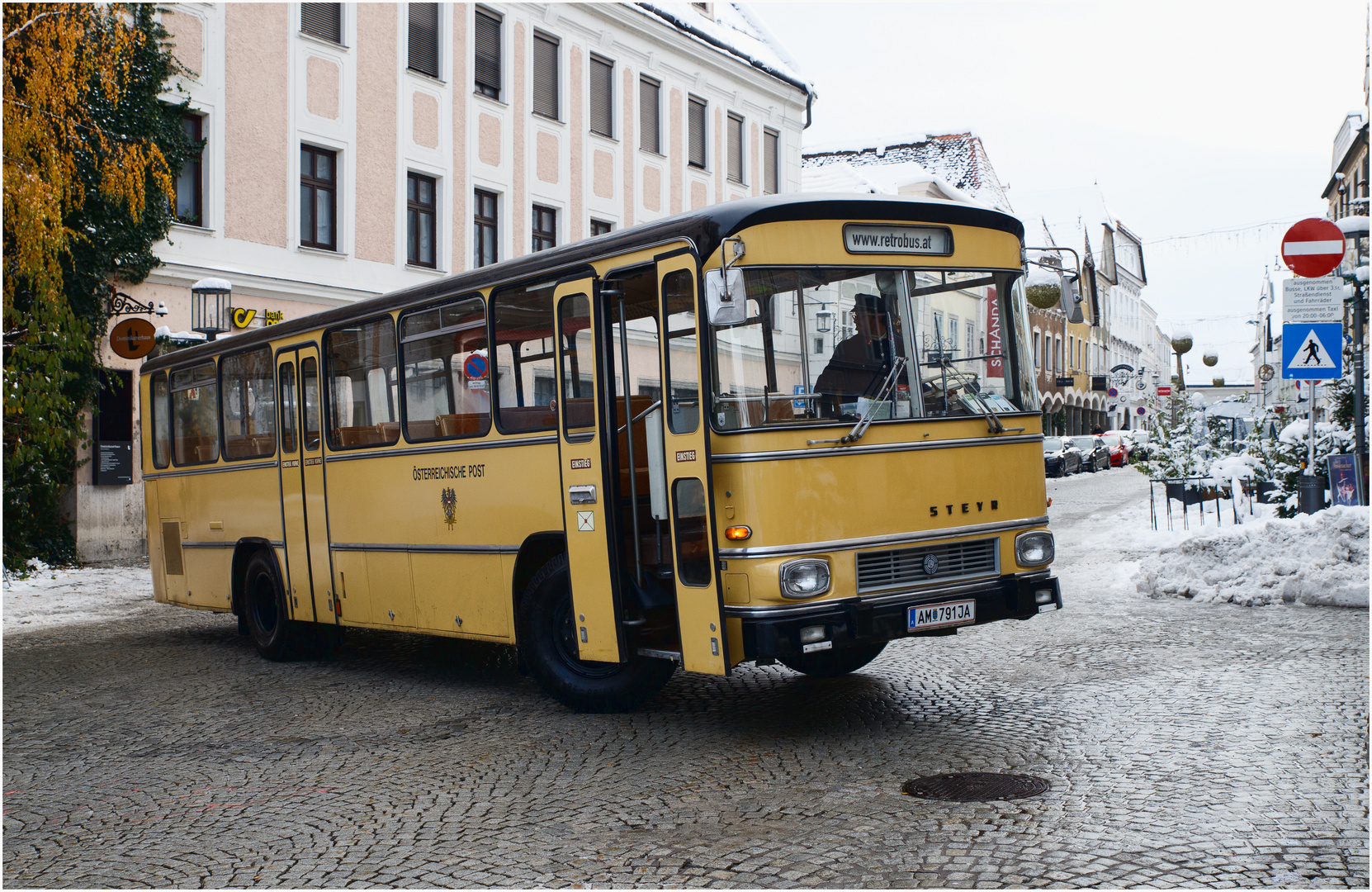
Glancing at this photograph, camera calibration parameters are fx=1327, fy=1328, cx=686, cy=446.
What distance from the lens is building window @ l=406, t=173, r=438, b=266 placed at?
82.8 ft

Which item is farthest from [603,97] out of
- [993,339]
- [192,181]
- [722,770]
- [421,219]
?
[722,770]

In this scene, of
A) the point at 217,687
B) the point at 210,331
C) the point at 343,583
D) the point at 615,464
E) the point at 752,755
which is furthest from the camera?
the point at 210,331

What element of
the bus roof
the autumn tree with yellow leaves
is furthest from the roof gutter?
the bus roof

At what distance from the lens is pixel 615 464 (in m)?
7.87

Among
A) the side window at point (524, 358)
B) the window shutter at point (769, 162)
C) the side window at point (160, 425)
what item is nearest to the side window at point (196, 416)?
the side window at point (160, 425)

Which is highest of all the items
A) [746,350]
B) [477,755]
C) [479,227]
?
[479,227]

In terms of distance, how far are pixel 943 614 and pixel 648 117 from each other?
2528 centimetres

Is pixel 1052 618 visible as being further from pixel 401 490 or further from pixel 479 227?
pixel 479 227

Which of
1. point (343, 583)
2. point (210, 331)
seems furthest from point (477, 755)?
point (210, 331)

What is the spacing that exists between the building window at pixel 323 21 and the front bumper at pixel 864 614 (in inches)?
748

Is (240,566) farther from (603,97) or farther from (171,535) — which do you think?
(603,97)

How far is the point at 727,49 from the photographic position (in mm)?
32969

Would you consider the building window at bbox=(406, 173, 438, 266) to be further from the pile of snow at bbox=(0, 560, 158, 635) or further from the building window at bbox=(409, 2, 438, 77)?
the pile of snow at bbox=(0, 560, 158, 635)

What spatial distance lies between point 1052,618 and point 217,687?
7120 mm
